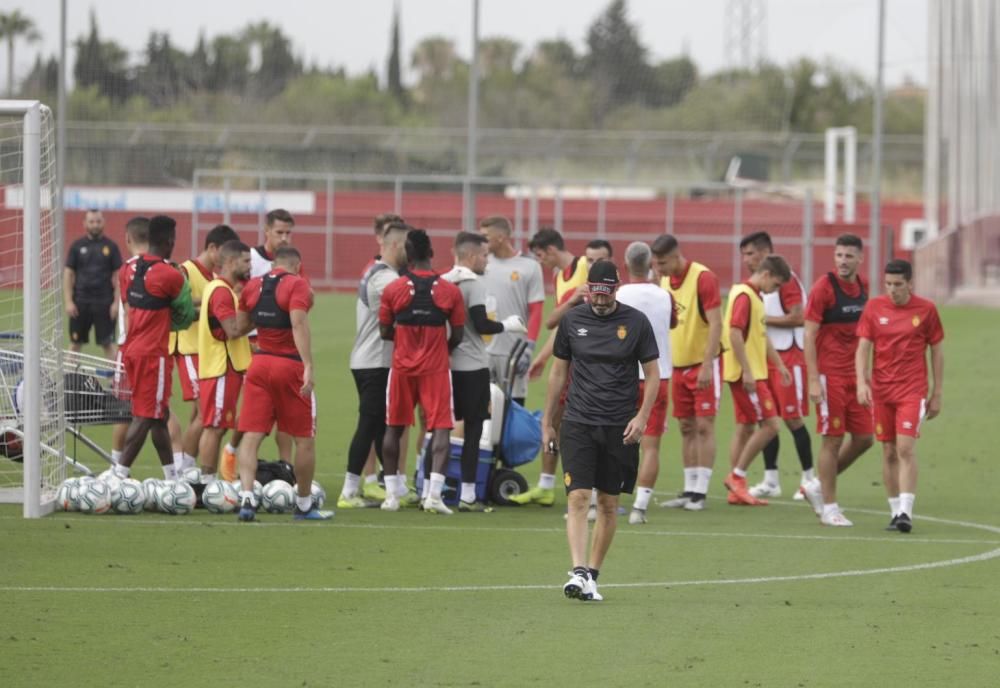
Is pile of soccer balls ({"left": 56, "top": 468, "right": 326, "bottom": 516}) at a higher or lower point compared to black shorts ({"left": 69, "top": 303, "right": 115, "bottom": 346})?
lower

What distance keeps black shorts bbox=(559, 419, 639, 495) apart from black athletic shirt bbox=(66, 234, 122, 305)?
44.1ft

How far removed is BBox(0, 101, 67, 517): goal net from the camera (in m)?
12.8

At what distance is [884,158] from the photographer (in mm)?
63438

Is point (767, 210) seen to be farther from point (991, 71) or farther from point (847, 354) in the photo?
point (847, 354)

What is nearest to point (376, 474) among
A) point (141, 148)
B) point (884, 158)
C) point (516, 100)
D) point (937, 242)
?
point (937, 242)

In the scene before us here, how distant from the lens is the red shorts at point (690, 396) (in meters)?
14.3

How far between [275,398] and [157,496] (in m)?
1.32

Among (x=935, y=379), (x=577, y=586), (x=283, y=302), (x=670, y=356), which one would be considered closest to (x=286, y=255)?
(x=283, y=302)

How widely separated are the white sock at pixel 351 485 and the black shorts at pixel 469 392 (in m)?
1.01

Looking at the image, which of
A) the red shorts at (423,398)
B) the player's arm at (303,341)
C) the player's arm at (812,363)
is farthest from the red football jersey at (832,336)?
the player's arm at (303,341)

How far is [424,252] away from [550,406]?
10.9ft

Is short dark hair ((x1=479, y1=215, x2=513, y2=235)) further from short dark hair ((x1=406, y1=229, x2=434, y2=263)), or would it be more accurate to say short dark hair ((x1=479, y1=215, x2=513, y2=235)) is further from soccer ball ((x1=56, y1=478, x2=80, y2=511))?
soccer ball ((x1=56, y1=478, x2=80, y2=511))

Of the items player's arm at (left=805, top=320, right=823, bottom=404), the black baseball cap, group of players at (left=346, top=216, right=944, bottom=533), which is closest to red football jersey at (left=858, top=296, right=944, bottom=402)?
group of players at (left=346, top=216, right=944, bottom=533)

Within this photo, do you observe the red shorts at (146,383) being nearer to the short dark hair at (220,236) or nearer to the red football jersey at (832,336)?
the short dark hair at (220,236)
